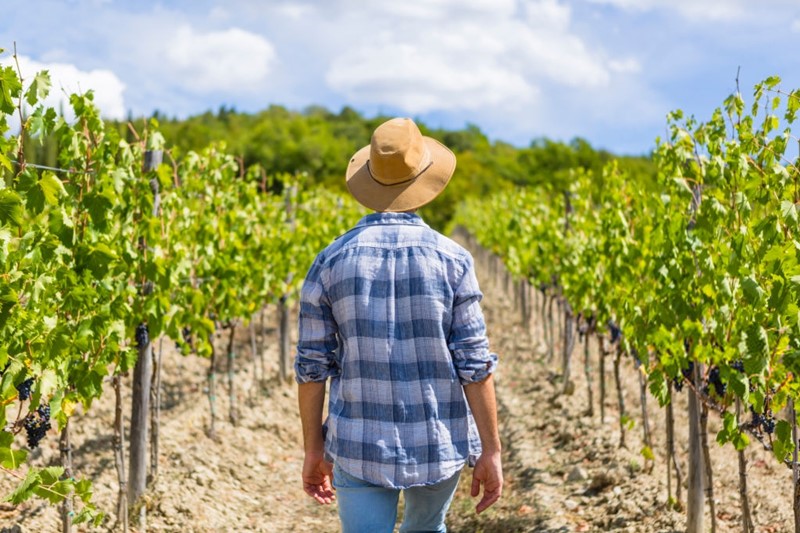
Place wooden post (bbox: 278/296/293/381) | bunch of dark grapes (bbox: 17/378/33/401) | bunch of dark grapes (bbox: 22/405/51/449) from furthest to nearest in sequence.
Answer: wooden post (bbox: 278/296/293/381) → bunch of dark grapes (bbox: 22/405/51/449) → bunch of dark grapes (bbox: 17/378/33/401)

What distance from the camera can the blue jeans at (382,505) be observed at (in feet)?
7.58

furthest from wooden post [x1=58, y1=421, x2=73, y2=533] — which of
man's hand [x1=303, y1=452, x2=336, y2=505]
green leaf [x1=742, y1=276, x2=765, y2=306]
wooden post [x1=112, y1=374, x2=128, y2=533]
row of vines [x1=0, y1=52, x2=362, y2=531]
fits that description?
green leaf [x1=742, y1=276, x2=765, y2=306]

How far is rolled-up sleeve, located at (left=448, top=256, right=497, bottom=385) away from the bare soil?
3.02 metres

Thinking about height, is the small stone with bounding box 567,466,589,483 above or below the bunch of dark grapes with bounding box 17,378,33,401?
below

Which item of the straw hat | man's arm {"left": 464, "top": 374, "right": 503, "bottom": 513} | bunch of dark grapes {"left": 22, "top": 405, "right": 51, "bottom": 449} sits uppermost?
the straw hat

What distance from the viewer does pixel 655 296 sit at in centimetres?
437

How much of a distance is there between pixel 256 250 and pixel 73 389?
14.2ft

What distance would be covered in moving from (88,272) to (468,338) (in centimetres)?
238

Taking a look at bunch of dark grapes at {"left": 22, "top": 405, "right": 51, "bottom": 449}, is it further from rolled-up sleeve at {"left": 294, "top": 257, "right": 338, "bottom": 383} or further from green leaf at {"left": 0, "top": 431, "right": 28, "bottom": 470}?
rolled-up sleeve at {"left": 294, "top": 257, "right": 338, "bottom": 383}

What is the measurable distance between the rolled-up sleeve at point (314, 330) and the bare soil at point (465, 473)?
121 inches

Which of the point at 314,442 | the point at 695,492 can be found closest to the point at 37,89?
the point at 314,442

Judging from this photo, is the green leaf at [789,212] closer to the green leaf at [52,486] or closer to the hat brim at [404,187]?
the hat brim at [404,187]

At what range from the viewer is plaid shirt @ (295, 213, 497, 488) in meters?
2.31

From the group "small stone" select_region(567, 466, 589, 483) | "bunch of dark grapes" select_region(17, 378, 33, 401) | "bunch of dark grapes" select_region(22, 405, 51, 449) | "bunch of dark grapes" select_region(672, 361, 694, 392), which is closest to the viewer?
"bunch of dark grapes" select_region(17, 378, 33, 401)
